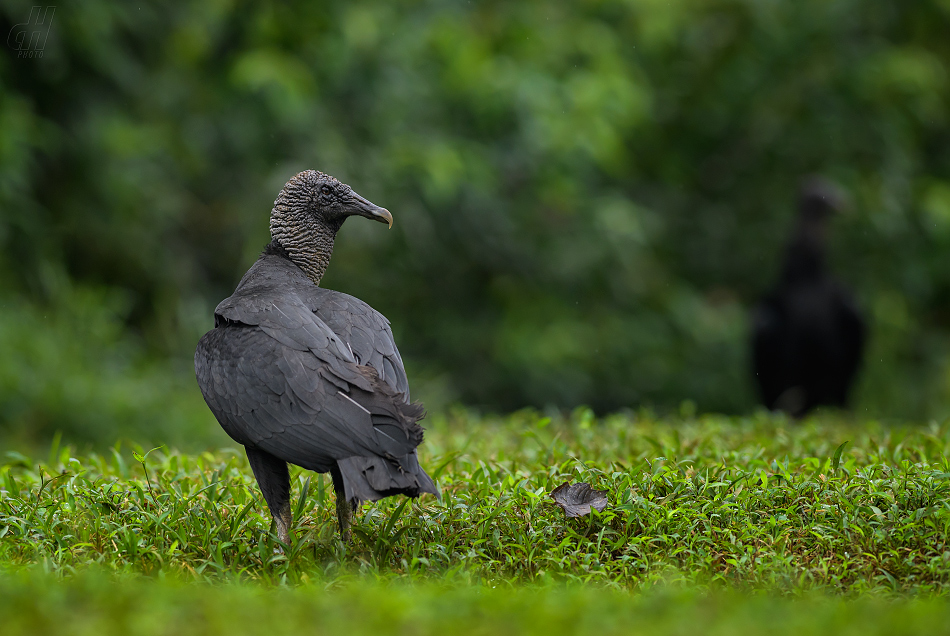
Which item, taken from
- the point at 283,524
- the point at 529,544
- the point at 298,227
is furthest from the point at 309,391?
the point at 298,227

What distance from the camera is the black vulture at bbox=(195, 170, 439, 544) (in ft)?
9.96

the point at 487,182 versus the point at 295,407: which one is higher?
the point at 487,182

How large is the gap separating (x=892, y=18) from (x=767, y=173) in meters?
2.22

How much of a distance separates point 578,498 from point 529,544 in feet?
0.92

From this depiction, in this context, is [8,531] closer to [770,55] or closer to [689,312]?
[689,312]

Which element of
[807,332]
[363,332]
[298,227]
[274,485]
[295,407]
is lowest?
[807,332]

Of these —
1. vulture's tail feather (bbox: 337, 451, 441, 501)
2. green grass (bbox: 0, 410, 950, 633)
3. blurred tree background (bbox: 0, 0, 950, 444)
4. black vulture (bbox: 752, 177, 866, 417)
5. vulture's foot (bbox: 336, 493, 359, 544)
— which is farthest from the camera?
black vulture (bbox: 752, 177, 866, 417)

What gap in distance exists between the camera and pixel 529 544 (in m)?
3.29

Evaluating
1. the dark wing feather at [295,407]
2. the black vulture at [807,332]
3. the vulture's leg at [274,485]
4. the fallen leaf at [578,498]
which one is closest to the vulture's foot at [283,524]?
the vulture's leg at [274,485]

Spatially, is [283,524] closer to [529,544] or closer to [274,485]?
[274,485]

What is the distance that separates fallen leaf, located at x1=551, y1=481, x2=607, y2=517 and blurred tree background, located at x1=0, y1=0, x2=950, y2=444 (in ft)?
15.4

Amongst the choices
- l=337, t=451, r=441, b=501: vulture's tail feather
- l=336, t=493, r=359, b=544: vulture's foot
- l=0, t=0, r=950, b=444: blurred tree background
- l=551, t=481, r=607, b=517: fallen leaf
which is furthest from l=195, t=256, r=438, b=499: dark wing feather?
l=0, t=0, r=950, b=444: blurred tree background

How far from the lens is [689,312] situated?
34.1 feet

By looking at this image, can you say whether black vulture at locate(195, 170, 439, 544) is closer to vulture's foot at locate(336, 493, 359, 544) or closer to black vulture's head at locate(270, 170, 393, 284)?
vulture's foot at locate(336, 493, 359, 544)
